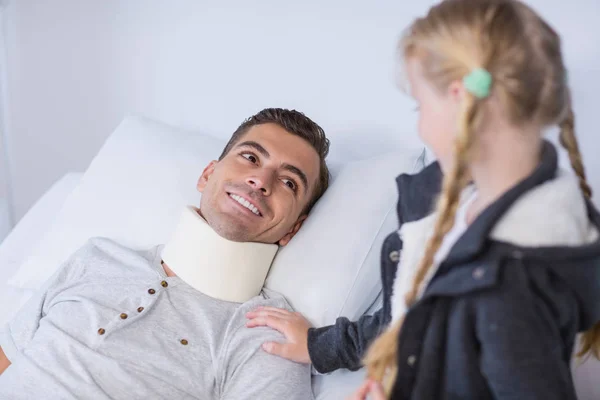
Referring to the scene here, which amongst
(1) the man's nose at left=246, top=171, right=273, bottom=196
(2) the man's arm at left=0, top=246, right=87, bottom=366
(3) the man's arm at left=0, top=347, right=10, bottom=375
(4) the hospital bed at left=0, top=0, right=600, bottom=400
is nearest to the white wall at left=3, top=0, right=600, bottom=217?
(4) the hospital bed at left=0, top=0, right=600, bottom=400

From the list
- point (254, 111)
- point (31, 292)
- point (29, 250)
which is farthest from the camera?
point (254, 111)

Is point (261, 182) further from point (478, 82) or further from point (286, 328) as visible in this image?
point (478, 82)

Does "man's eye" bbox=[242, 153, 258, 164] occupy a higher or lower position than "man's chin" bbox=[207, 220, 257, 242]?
higher

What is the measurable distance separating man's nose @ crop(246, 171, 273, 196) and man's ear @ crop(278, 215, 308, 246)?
157 millimetres

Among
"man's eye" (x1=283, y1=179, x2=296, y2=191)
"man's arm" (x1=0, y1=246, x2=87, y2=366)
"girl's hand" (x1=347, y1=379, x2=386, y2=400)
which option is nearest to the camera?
"girl's hand" (x1=347, y1=379, x2=386, y2=400)

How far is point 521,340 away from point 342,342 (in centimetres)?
51

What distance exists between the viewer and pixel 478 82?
802 mm

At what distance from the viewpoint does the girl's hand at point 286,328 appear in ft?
4.39

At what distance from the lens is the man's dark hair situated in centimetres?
163

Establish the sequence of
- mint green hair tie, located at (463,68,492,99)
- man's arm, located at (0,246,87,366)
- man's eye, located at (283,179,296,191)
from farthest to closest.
Answer: 1. man's eye, located at (283,179,296,191)
2. man's arm, located at (0,246,87,366)
3. mint green hair tie, located at (463,68,492,99)

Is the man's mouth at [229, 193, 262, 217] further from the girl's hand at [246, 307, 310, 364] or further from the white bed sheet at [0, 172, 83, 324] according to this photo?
the white bed sheet at [0, 172, 83, 324]

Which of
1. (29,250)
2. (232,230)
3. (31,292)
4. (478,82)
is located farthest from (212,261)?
(478,82)

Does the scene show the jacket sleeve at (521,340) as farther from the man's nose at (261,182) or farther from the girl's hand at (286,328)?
the man's nose at (261,182)

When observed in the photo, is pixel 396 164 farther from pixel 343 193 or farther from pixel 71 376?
pixel 71 376
